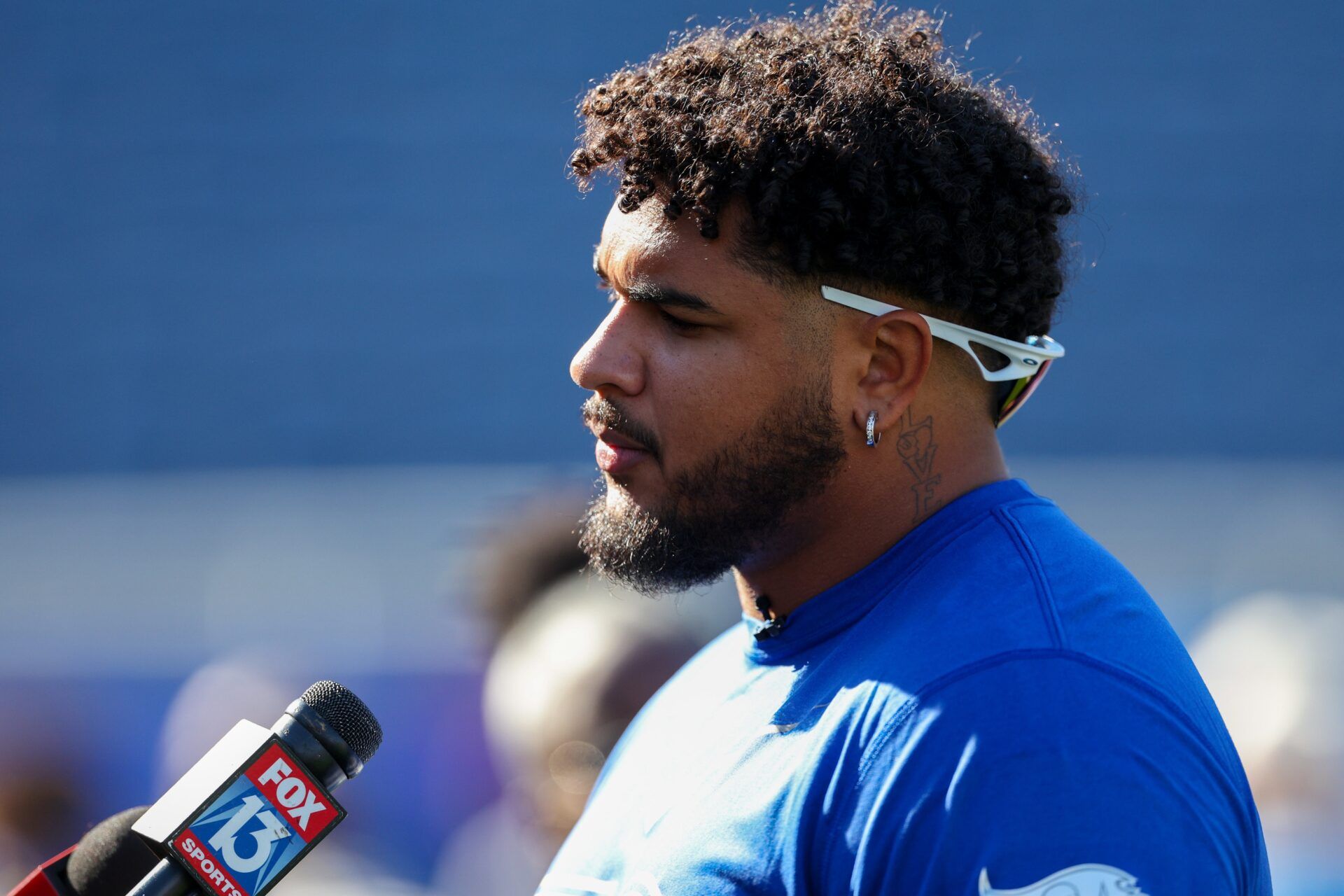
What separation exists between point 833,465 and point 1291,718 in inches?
95.0

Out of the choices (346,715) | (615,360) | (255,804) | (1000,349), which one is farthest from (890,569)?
(255,804)

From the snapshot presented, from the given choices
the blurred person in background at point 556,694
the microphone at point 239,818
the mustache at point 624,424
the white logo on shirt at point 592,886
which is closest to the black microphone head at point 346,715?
the microphone at point 239,818

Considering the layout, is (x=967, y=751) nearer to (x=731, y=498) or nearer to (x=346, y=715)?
(x=731, y=498)

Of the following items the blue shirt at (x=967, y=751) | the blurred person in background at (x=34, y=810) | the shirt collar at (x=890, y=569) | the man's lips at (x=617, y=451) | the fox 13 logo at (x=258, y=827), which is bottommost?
the blue shirt at (x=967, y=751)

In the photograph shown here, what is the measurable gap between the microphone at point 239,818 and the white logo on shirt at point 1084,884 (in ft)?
2.52

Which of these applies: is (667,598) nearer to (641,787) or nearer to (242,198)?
(641,787)

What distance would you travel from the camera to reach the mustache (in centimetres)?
180

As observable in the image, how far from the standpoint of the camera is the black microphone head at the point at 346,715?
5.20 ft

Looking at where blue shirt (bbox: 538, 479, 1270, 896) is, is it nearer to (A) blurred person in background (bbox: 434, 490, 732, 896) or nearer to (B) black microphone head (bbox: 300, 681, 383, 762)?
(B) black microphone head (bbox: 300, 681, 383, 762)

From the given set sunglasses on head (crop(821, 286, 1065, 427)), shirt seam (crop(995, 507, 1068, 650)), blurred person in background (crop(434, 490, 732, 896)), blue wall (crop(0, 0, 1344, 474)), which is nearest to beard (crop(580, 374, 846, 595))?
sunglasses on head (crop(821, 286, 1065, 427))

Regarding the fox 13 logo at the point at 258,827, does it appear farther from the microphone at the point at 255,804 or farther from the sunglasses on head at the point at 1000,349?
the sunglasses on head at the point at 1000,349

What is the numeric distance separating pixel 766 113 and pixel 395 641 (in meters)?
4.44

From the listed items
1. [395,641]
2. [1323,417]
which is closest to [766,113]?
[395,641]

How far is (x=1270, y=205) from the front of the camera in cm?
1010
